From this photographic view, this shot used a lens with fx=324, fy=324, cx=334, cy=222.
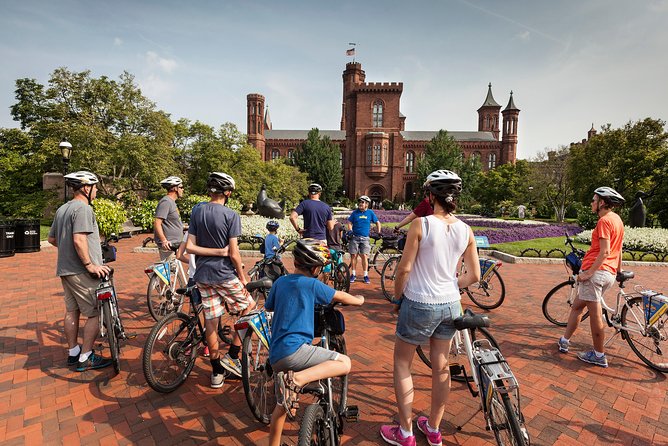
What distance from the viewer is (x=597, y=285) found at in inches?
153

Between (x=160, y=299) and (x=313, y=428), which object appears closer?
(x=313, y=428)

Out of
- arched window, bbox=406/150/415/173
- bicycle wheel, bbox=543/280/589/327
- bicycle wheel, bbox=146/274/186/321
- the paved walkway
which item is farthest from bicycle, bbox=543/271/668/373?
arched window, bbox=406/150/415/173

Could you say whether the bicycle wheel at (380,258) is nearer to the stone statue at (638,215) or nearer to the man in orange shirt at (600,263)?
the man in orange shirt at (600,263)

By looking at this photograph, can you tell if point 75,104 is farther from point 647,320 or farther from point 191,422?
point 647,320

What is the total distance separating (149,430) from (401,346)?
2304 mm

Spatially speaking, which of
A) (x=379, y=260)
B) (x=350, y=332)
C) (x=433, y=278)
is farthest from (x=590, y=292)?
(x=379, y=260)

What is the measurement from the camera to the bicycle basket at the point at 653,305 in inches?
149

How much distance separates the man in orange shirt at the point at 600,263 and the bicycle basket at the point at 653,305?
0.43m

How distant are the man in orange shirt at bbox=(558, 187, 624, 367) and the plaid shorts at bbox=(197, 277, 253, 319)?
4034 mm

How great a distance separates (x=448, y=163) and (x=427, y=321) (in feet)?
162

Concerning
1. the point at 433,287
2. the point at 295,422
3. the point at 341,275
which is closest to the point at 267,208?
the point at 341,275

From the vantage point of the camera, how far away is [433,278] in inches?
95.6

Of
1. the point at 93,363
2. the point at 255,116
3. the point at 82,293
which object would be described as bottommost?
the point at 93,363

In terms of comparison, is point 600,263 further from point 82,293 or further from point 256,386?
point 82,293
